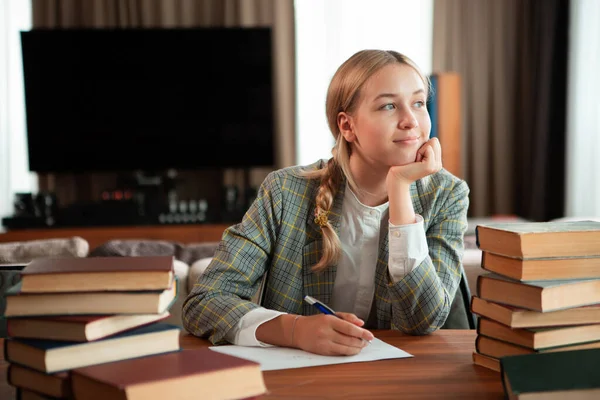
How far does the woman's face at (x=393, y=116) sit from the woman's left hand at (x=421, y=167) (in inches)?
1.0

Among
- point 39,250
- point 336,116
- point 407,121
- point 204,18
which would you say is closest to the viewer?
point 407,121

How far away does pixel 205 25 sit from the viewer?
5480 mm

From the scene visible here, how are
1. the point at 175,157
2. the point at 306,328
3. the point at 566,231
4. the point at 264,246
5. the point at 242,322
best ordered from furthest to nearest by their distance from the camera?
the point at 175,157 < the point at 264,246 < the point at 242,322 < the point at 306,328 < the point at 566,231

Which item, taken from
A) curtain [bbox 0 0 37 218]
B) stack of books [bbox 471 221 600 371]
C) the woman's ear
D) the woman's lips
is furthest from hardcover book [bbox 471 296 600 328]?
curtain [bbox 0 0 37 218]

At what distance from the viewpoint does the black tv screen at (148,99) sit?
510 cm

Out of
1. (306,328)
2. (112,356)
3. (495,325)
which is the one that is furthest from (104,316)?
(495,325)

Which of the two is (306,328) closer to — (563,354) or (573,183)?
(563,354)

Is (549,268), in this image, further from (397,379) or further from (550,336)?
(397,379)

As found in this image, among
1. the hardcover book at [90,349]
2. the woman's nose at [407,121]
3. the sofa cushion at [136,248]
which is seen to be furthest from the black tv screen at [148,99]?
the hardcover book at [90,349]

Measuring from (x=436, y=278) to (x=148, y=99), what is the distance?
410 cm

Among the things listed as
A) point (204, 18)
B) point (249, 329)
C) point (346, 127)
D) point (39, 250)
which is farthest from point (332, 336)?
point (204, 18)

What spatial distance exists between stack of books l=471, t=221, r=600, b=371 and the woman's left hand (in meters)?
0.41

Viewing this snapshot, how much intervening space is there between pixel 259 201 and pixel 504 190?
171 inches

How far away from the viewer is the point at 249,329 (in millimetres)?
1258
